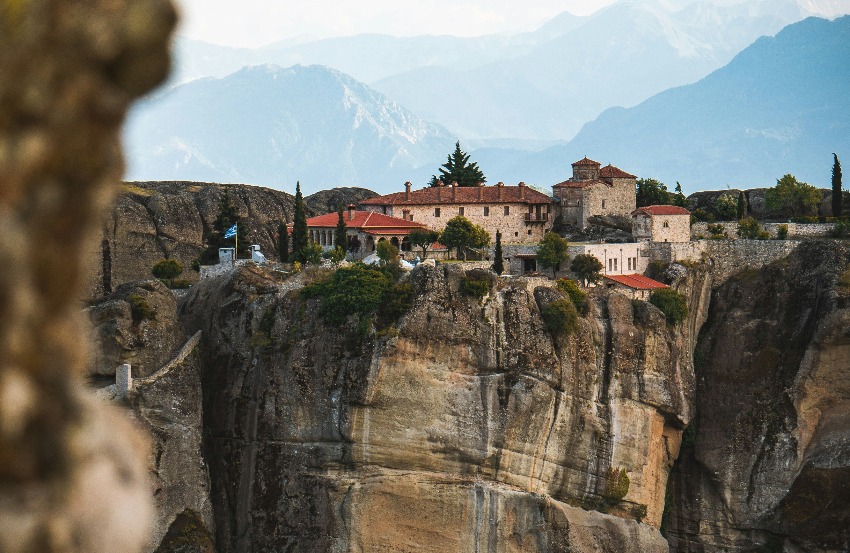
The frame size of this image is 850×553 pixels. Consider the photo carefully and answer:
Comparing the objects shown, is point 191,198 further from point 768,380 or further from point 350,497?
point 768,380

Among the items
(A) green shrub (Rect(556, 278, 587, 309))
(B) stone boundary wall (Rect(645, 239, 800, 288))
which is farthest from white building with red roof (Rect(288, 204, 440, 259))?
(B) stone boundary wall (Rect(645, 239, 800, 288))

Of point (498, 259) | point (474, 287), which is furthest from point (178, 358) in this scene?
point (498, 259)

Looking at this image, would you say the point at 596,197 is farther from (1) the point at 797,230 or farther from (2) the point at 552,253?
(1) the point at 797,230

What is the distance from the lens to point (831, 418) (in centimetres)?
5012

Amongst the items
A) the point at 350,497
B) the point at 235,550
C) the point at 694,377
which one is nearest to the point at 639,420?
the point at 694,377

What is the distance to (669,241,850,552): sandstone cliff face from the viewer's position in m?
49.3

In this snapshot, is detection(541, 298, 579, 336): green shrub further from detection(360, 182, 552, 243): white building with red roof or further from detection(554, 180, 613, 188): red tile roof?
detection(554, 180, 613, 188): red tile roof

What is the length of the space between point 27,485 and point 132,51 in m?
1.39

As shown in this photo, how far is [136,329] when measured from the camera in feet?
147

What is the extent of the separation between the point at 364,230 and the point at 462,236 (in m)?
5.37

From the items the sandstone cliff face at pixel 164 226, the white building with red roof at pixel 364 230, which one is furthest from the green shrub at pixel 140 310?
the white building with red roof at pixel 364 230

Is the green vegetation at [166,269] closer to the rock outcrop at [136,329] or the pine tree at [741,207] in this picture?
the rock outcrop at [136,329]

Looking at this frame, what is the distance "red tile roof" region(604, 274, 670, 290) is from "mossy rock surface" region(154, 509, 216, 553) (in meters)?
23.1

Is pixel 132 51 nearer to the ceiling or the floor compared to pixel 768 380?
nearer to the ceiling
